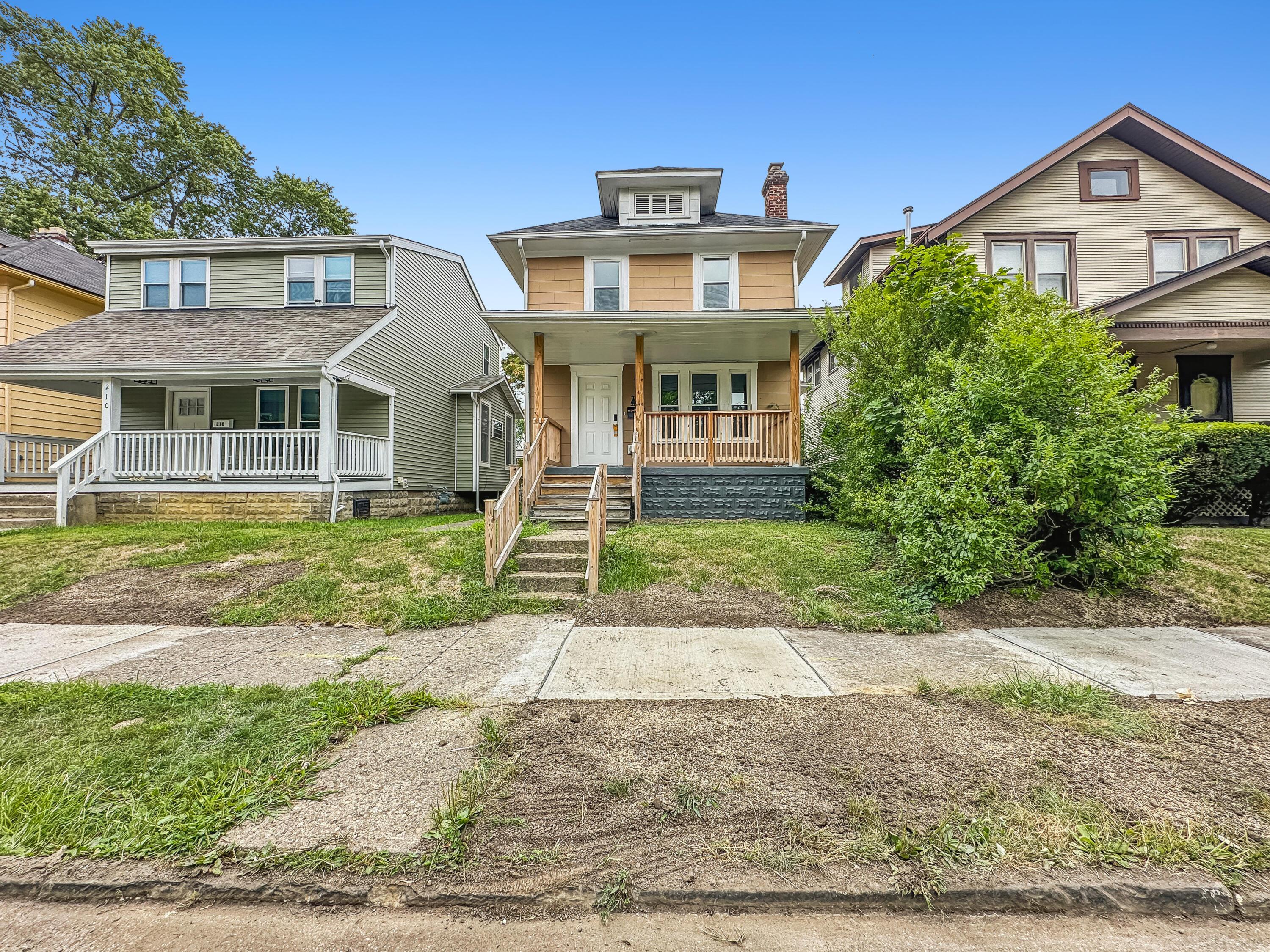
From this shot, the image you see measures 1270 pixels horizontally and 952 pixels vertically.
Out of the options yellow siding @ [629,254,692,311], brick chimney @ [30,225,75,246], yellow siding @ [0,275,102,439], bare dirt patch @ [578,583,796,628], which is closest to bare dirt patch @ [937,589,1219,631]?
bare dirt patch @ [578,583,796,628]

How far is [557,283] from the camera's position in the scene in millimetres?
13086

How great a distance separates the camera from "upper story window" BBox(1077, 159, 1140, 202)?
44.2ft

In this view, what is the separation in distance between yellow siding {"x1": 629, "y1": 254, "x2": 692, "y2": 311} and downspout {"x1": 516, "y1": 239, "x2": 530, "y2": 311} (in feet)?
8.13

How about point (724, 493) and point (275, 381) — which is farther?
point (275, 381)

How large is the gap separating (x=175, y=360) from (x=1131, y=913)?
48.6 ft

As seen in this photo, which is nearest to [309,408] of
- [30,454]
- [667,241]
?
[30,454]

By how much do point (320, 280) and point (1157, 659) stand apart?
55.9 feet

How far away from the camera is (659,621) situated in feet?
17.9

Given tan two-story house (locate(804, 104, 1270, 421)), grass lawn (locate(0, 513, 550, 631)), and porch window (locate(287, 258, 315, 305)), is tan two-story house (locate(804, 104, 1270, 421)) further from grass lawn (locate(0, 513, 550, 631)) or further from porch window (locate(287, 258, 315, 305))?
porch window (locate(287, 258, 315, 305))

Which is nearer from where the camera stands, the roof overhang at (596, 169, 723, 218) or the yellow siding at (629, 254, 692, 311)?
the yellow siding at (629, 254, 692, 311)

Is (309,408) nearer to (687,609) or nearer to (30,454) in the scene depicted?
(30,454)

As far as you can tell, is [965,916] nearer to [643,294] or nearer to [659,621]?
[659,621]

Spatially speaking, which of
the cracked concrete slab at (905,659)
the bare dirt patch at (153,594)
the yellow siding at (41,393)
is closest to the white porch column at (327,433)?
the bare dirt patch at (153,594)

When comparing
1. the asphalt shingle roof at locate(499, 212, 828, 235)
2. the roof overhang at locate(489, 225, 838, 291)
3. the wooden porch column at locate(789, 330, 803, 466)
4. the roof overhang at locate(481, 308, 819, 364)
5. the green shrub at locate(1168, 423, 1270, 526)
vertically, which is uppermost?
the asphalt shingle roof at locate(499, 212, 828, 235)
